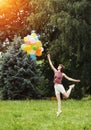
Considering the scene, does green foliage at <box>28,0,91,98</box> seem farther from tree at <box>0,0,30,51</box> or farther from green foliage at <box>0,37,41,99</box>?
tree at <box>0,0,30,51</box>

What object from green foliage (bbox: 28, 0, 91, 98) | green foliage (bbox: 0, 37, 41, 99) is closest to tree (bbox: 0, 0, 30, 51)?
green foliage (bbox: 28, 0, 91, 98)

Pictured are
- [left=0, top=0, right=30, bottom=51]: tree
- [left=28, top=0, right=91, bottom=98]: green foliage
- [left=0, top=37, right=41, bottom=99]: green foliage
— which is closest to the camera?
[left=28, top=0, right=91, bottom=98]: green foliage

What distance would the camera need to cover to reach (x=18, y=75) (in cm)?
2969

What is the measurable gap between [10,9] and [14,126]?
2459 cm

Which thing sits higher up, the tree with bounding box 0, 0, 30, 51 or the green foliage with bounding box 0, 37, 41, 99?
the tree with bounding box 0, 0, 30, 51

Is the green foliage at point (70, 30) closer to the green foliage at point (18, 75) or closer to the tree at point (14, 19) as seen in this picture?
the green foliage at point (18, 75)

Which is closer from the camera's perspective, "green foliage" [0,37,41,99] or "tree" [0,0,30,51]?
"green foliage" [0,37,41,99]

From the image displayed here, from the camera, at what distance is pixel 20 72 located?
2959 cm

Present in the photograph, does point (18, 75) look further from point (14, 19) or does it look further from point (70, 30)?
point (14, 19)

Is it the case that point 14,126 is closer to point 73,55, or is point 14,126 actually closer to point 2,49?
point 73,55

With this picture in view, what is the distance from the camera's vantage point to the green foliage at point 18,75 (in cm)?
2961

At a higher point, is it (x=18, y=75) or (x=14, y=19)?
(x=14, y=19)

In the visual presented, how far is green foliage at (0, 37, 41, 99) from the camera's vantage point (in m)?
29.6

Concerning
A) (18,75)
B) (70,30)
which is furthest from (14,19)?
(70,30)
